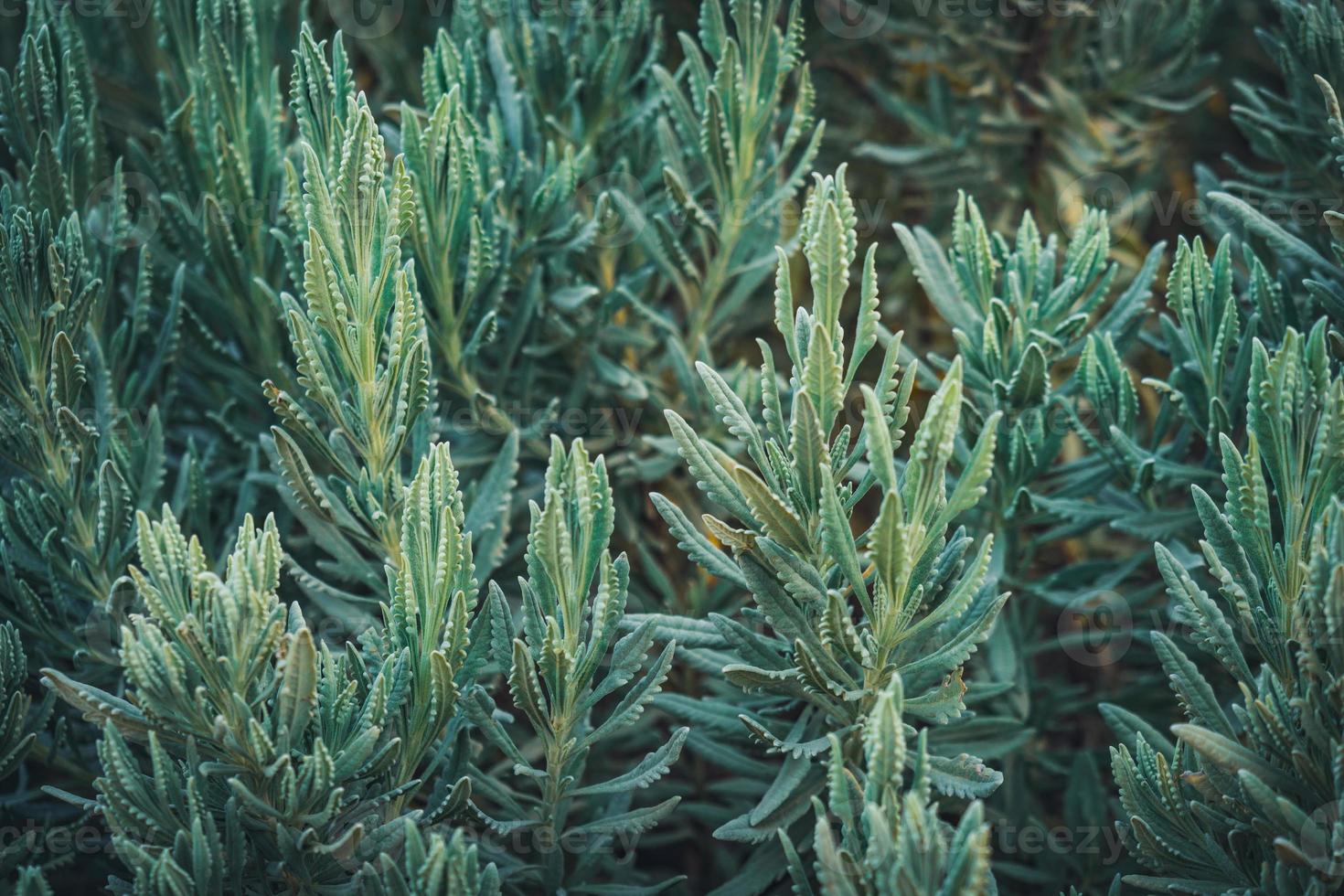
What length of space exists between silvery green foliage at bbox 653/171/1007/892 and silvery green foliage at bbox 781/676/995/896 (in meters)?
0.11

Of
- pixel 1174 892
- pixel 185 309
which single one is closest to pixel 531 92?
pixel 185 309

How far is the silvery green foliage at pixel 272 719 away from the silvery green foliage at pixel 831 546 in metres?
0.29

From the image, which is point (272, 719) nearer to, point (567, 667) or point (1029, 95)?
point (567, 667)

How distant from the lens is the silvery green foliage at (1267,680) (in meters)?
1.19

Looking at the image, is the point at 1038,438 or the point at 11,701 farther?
the point at 1038,438

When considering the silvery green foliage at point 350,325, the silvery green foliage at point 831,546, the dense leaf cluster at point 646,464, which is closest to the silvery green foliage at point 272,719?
the dense leaf cluster at point 646,464

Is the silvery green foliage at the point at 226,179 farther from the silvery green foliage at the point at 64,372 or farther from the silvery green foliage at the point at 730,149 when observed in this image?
the silvery green foliage at the point at 730,149

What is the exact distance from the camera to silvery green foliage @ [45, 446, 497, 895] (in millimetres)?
1209

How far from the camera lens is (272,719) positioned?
1.28 meters

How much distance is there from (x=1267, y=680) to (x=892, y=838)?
1.55 ft

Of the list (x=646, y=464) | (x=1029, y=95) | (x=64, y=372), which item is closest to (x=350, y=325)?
(x=64, y=372)

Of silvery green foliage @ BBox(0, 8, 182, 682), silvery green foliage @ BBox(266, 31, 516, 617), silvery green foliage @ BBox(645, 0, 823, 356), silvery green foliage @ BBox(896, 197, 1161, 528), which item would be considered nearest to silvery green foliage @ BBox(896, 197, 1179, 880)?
silvery green foliage @ BBox(896, 197, 1161, 528)

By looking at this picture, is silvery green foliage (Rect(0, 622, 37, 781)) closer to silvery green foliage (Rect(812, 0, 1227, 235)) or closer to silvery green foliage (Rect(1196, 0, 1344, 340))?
silvery green foliage (Rect(812, 0, 1227, 235))

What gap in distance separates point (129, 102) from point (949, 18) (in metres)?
1.53
